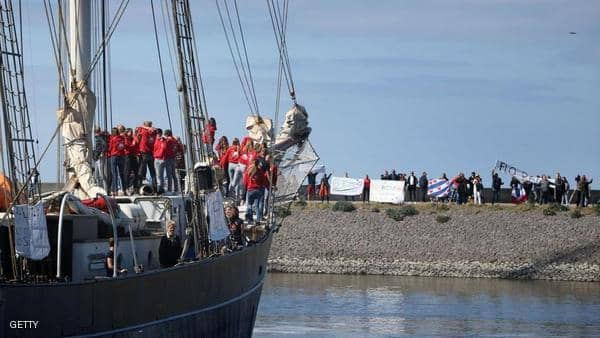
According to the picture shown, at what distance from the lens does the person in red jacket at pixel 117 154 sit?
3609cm

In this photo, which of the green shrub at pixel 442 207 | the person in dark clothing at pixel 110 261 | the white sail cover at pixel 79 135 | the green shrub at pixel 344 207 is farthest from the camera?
the green shrub at pixel 344 207

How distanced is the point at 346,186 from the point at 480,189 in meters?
7.60

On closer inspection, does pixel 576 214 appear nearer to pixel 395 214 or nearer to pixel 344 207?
pixel 395 214

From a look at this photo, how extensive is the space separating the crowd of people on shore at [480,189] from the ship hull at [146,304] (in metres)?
44.3

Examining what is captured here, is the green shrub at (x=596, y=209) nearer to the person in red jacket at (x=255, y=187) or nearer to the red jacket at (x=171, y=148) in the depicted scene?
the person in red jacket at (x=255, y=187)

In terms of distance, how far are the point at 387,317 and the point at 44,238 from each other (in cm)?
2285

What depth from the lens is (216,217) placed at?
31.2 meters

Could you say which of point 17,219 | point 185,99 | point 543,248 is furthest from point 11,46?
point 543,248

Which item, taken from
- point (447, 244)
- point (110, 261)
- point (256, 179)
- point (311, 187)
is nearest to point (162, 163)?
point (256, 179)

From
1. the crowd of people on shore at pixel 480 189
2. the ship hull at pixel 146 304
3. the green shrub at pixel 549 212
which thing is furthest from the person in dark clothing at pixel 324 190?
the ship hull at pixel 146 304

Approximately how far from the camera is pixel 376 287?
58.8m

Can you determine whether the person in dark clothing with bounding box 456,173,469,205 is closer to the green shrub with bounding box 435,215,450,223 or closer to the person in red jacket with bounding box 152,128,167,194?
the green shrub with bounding box 435,215,450,223

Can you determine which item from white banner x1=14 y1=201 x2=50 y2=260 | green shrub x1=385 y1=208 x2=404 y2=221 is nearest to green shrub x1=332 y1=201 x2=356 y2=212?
green shrub x1=385 y1=208 x2=404 y2=221

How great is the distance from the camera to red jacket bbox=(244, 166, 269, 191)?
36812mm
